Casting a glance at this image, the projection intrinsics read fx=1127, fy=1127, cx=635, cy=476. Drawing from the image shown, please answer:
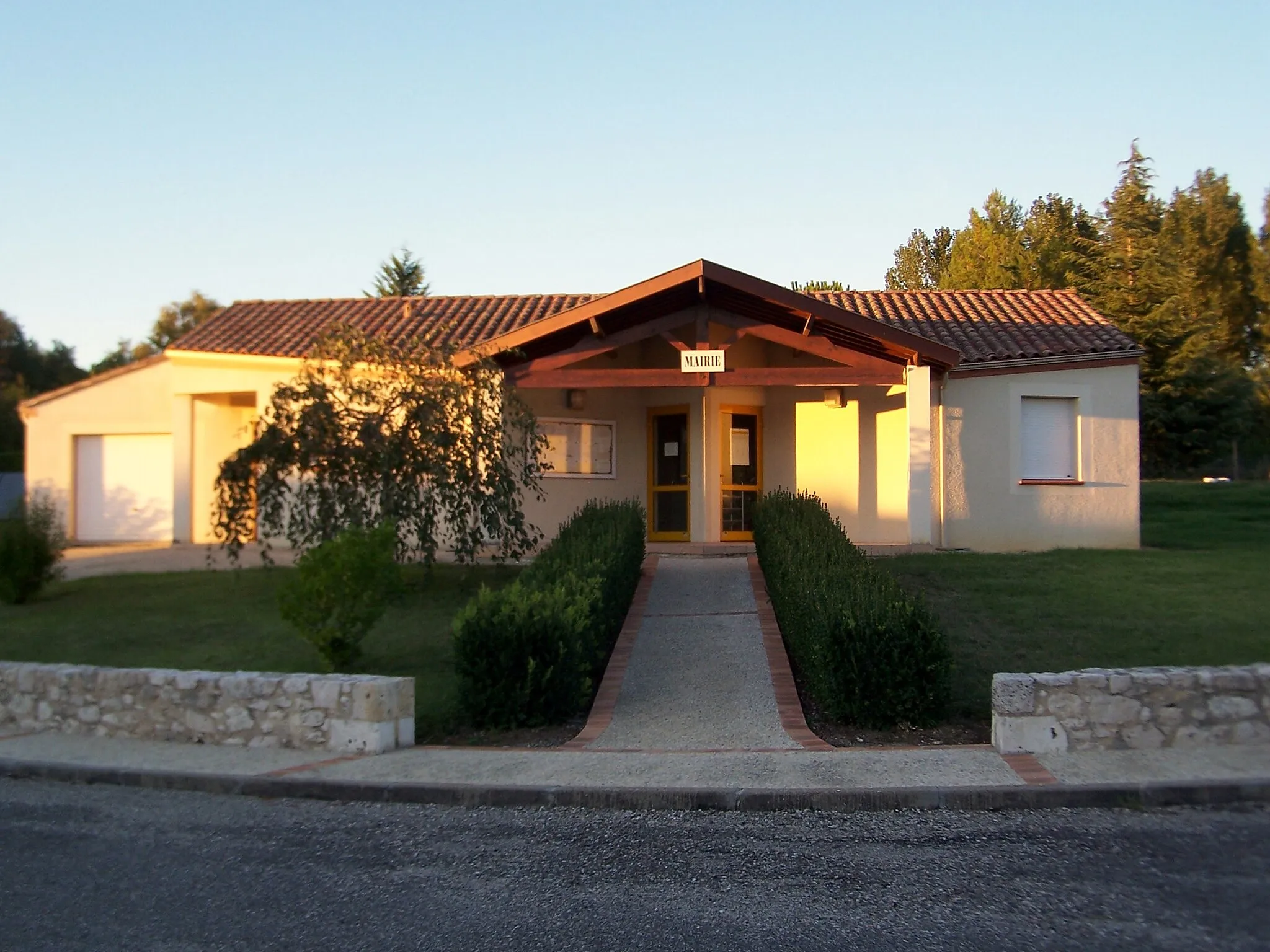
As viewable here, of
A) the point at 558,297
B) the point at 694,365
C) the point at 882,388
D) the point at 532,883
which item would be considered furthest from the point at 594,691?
the point at 558,297

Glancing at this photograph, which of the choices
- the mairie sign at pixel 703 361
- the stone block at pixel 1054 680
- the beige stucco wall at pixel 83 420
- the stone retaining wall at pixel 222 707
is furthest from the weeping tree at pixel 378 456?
the beige stucco wall at pixel 83 420

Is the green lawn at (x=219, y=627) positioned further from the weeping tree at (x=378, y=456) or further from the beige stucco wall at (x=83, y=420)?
the beige stucco wall at (x=83, y=420)

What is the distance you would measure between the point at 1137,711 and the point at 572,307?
1063 cm

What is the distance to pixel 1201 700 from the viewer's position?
24.9 ft

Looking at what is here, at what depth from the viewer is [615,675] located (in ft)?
33.2

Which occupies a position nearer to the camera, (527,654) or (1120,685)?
(1120,685)

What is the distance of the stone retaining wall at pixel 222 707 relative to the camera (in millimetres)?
8172

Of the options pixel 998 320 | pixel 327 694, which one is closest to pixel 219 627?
pixel 327 694

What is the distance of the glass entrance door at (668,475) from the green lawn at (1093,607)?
405 cm

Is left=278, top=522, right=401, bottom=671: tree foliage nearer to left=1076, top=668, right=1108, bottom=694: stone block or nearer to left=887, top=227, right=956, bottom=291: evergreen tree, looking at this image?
left=1076, top=668, right=1108, bottom=694: stone block

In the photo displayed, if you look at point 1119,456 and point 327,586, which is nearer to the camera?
point 327,586

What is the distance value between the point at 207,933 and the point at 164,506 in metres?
16.0

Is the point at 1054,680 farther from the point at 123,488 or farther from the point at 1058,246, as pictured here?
the point at 1058,246

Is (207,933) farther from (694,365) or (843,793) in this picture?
(694,365)
